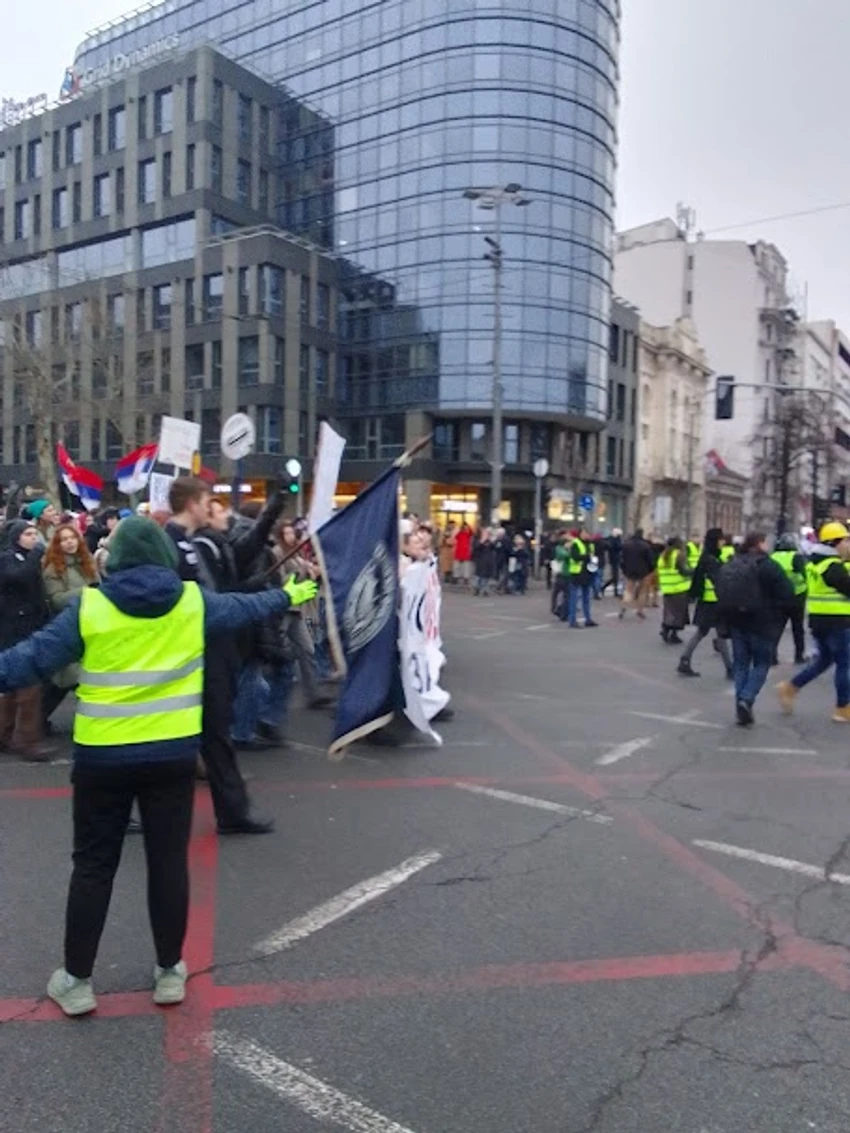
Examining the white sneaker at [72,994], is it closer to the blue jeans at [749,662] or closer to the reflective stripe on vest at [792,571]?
the blue jeans at [749,662]

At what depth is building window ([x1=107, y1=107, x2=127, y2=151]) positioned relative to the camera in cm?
5466

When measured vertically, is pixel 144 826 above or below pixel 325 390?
below

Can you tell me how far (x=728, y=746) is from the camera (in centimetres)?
809

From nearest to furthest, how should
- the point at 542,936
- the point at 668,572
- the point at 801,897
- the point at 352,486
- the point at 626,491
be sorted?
the point at 542,936, the point at 801,897, the point at 668,572, the point at 352,486, the point at 626,491

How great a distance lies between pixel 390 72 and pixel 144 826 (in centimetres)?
5350

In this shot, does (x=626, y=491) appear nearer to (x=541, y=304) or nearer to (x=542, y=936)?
(x=541, y=304)

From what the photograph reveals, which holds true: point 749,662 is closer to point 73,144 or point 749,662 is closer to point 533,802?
point 533,802

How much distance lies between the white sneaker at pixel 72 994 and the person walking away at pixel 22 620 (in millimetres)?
3942

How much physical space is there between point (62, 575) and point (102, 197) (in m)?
54.1

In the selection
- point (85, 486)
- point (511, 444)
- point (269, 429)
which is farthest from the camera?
point (511, 444)

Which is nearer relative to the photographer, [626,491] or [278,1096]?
[278,1096]

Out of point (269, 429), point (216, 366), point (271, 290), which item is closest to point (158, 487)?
point (269, 429)

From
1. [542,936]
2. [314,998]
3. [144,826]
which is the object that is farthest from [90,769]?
[542,936]

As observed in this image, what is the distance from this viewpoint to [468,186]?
4778cm
